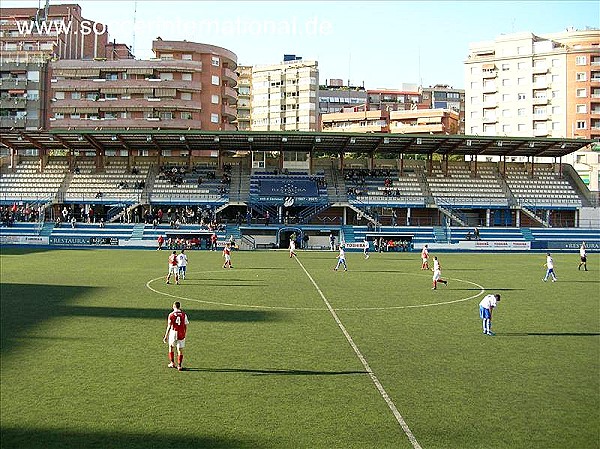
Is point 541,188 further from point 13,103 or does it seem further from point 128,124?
point 13,103

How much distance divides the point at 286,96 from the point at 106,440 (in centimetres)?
12079

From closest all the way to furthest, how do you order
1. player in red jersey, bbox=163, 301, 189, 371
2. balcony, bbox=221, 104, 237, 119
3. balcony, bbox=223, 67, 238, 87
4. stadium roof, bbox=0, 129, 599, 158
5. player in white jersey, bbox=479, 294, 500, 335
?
player in red jersey, bbox=163, 301, 189, 371 → player in white jersey, bbox=479, 294, 500, 335 → stadium roof, bbox=0, 129, 599, 158 → balcony, bbox=223, 67, 238, 87 → balcony, bbox=221, 104, 237, 119

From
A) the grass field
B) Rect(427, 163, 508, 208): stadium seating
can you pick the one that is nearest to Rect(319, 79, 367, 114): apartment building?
Rect(427, 163, 508, 208): stadium seating

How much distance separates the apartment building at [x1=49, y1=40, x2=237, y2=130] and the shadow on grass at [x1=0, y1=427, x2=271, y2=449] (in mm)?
78446

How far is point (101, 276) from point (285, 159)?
40.0m

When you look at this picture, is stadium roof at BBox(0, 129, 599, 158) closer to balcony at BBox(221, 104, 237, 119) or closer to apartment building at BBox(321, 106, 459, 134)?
balcony at BBox(221, 104, 237, 119)

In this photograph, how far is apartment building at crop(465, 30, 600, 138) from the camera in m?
98.4

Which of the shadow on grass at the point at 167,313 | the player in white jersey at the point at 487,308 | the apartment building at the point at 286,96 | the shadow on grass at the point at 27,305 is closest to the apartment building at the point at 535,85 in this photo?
the apartment building at the point at 286,96

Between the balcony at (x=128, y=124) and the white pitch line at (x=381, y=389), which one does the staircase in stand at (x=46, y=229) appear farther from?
the white pitch line at (x=381, y=389)

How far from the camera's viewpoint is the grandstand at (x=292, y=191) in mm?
59625

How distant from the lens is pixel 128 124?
86438 millimetres

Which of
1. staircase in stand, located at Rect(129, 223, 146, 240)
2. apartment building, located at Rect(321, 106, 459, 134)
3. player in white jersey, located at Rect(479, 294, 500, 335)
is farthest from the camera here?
apartment building, located at Rect(321, 106, 459, 134)

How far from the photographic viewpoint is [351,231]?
59.5m

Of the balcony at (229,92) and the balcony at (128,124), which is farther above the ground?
the balcony at (229,92)
